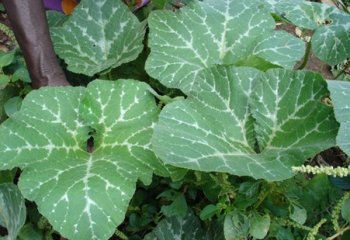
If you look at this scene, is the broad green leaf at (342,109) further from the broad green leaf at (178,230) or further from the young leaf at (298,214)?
the broad green leaf at (178,230)

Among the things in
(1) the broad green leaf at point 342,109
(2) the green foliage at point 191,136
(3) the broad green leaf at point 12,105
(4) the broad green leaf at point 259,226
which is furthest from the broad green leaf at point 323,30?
(3) the broad green leaf at point 12,105

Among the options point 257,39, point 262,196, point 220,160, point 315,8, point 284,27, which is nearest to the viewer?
point 220,160

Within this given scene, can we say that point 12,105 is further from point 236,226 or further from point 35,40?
point 236,226

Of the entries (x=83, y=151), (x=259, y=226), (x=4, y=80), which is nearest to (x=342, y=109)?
(x=259, y=226)

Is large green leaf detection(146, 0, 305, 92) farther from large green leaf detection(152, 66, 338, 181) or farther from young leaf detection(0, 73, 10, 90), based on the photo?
young leaf detection(0, 73, 10, 90)

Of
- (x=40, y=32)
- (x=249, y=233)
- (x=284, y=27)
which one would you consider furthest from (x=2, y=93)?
(x=284, y=27)

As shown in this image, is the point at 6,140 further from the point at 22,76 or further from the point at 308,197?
the point at 308,197
